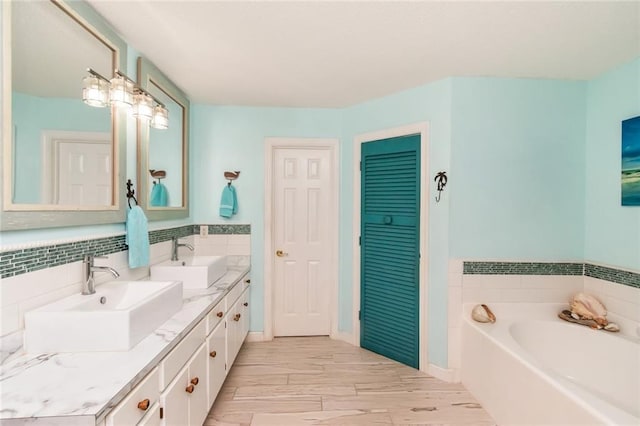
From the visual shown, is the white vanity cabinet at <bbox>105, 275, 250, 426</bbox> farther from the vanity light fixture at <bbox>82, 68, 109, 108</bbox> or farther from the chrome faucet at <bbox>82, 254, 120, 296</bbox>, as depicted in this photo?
the vanity light fixture at <bbox>82, 68, 109, 108</bbox>

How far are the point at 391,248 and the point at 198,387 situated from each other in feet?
5.81

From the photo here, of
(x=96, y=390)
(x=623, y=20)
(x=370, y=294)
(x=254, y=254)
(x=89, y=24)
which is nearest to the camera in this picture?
(x=96, y=390)

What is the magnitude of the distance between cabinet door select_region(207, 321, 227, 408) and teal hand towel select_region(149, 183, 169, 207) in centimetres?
103

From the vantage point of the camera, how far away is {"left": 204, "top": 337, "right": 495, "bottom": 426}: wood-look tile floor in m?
1.93

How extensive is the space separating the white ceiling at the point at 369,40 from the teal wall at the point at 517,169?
0.15 metres

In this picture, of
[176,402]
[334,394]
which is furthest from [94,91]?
[334,394]

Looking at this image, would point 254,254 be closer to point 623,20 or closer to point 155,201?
point 155,201

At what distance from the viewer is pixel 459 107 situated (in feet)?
7.55

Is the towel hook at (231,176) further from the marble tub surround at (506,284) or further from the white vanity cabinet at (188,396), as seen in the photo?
the marble tub surround at (506,284)

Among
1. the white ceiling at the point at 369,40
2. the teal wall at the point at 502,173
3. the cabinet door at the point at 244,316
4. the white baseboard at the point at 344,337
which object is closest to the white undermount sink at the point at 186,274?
the cabinet door at the point at 244,316

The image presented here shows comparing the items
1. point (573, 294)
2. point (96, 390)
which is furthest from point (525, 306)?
point (96, 390)

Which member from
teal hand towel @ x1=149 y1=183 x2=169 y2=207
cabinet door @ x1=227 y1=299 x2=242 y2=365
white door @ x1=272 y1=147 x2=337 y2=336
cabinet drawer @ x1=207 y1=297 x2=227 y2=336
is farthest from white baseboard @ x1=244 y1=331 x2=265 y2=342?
teal hand towel @ x1=149 y1=183 x2=169 y2=207

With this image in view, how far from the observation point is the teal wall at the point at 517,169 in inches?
90.7

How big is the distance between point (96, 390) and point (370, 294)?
7.40 feet
